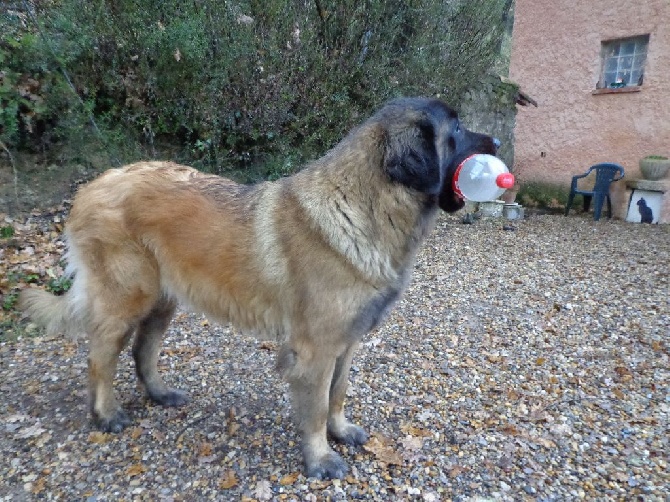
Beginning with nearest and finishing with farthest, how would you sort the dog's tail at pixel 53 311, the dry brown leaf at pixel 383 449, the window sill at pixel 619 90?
the dry brown leaf at pixel 383 449 → the dog's tail at pixel 53 311 → the window sill at pixel 619 90

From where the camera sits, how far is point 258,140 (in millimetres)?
6379

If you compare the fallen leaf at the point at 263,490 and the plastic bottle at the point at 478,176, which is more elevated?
the plastic bottle at the point at 478,176

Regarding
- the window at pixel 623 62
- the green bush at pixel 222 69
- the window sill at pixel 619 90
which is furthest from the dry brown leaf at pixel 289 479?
the window at pixel 623 62

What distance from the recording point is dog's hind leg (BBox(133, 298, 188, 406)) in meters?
2.96

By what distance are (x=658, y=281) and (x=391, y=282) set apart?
4606 millimetres

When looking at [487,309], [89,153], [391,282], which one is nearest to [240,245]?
[391,282]

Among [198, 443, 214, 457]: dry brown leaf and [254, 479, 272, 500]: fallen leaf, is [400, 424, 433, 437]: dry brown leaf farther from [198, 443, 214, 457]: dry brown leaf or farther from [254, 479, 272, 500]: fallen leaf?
[198, 443, 214, 457]: dry brown leaf

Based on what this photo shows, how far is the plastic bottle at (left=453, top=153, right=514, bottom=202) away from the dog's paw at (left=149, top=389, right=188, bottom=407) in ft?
6.97

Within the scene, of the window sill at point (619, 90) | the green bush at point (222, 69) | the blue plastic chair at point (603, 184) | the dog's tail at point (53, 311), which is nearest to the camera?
the dog's tail at point (53, 311)

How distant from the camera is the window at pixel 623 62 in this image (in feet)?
29.1

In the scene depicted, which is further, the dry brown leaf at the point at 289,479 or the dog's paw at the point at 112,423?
the dog's paw at the point at 112,423

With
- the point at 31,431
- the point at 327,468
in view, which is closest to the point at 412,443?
the point at 327,468

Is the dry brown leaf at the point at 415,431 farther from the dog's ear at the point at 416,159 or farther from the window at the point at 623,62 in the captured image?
the window at the point at 623,62

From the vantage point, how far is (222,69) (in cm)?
577
